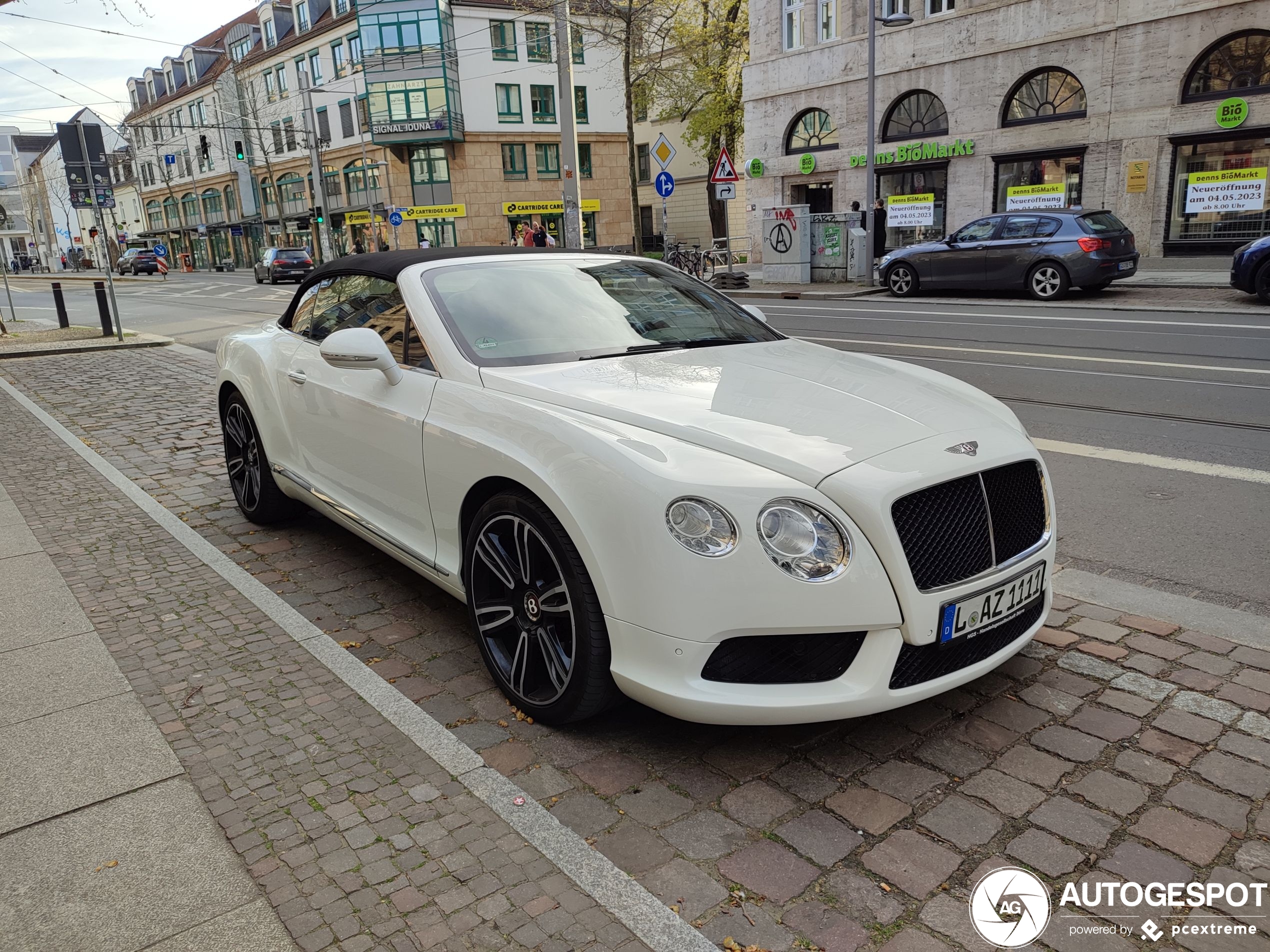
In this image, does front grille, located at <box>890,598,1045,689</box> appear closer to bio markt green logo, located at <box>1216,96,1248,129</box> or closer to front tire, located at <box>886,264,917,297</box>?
front tire, located at <box>886,264,917,297</box>

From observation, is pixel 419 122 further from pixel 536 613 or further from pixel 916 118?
pixel 536 613

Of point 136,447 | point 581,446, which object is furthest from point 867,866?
point 136,447

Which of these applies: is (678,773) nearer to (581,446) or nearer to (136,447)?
(581,446)

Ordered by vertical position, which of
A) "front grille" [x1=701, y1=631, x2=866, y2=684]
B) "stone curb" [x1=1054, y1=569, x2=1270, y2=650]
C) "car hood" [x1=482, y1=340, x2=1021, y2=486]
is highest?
"car hood" [x1=482, y1=340, x2=1021, y2=486]

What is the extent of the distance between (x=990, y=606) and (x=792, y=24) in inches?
1195

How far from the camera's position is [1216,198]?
68.2 feet

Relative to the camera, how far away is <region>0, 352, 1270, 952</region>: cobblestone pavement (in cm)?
235

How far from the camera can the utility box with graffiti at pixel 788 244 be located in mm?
22734

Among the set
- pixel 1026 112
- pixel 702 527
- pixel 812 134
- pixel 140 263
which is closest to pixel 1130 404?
pixel 702 527

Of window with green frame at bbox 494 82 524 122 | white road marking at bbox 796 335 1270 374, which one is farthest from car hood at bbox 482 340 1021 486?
window with green frame at bbox 494 82 524 122

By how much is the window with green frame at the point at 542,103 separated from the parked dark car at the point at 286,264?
17558mm

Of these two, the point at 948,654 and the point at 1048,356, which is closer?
the point at 948,654

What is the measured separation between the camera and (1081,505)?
5332 millimetres

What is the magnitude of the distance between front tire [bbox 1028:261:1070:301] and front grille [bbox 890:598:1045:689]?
14918mm
